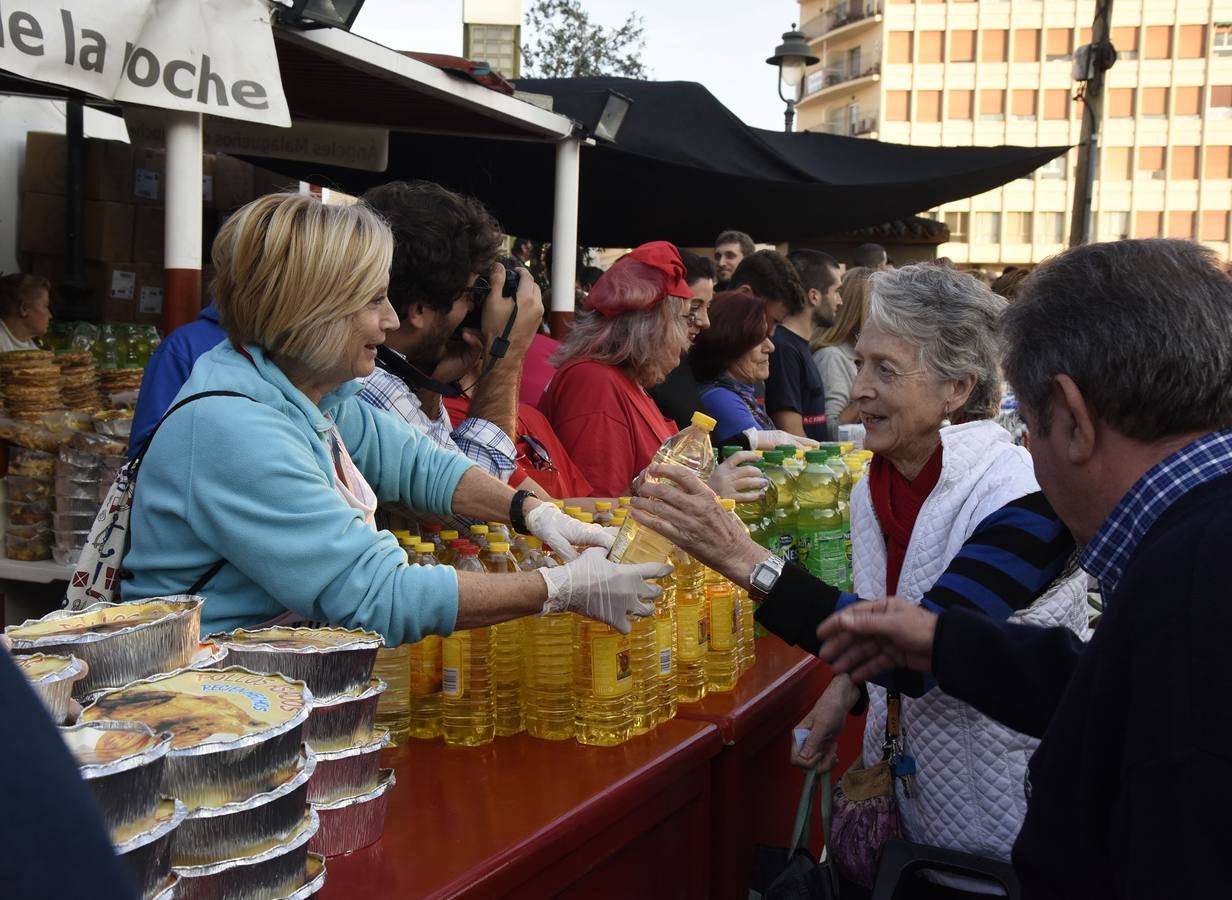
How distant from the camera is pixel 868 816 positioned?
272 centimetres

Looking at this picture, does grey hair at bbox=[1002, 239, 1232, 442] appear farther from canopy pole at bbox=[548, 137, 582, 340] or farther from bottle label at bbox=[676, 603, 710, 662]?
canopy pole at bbox=[548, 137, 582, 340]

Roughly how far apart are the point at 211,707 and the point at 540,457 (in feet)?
7.92

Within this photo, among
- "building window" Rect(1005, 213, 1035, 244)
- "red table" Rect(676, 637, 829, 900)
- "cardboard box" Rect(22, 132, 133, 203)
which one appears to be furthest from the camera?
"building window" Rect(1005, 213, 1035, 244)

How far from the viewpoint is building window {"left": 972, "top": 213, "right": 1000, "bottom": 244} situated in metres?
64.0

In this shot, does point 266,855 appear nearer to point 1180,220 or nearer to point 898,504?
point 898,504

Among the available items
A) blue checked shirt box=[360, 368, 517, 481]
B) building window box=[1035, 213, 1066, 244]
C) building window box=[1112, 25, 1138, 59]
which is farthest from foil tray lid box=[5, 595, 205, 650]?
building window box=[1112, 25, 1138, 59]

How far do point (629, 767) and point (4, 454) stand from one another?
12.0 feet

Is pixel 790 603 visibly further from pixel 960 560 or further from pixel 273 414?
pixel 273 414

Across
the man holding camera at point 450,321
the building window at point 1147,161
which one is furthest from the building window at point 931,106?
the man holding camera at point 450,321

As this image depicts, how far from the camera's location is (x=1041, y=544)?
7.88 ft

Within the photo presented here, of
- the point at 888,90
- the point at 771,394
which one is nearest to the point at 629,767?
the point at 771,394

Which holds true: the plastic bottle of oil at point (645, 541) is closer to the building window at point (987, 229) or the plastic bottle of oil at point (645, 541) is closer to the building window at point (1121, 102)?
the building window at point (987, 229)

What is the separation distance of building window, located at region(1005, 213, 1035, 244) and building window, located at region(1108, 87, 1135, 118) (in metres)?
7.76

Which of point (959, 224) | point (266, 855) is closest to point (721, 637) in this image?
point (266, 855)
